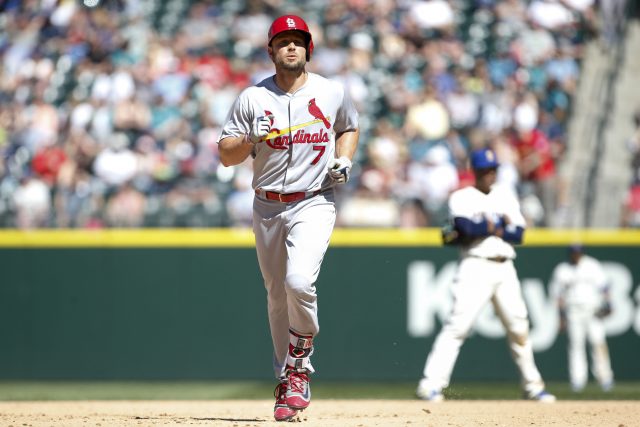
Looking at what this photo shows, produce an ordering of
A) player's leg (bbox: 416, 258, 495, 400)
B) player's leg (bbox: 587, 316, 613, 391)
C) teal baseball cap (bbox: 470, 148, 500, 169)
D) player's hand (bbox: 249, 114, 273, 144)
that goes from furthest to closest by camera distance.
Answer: player's leg (bbox: 587, 316, 613, 391), player's leg (bbox: 416, 258, 495, 400), teal baseball cap (bbox: 470, 148, 500, 169), player's hand (bbox: 249, 114, 273, 144)

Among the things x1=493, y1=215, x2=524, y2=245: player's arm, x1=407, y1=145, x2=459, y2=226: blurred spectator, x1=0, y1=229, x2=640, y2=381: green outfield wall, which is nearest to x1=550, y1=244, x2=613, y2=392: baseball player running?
x1=0, y1=229, x2=640, y2=381: green outfield wall

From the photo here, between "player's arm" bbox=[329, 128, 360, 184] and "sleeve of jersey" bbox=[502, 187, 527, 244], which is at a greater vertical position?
"player's arm" bbox=[329, 128, 360, 184]

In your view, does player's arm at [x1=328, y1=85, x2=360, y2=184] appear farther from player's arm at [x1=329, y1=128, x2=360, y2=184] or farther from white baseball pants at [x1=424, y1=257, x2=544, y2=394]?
white baseball pants at [x1=424, y1=257, x2=544, y2=394]

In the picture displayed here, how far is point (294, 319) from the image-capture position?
21.5 ft

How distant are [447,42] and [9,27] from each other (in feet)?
20.0

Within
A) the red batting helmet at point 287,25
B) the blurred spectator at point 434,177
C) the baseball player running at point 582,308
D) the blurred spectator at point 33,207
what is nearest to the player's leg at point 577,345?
the baseball player running at point 582,308

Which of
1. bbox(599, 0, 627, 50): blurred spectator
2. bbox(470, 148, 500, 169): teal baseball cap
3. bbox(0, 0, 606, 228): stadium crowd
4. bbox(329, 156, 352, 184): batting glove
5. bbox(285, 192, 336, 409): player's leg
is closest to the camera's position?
bbox(329, 156, 352, 184): batting glove

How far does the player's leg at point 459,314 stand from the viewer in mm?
9125

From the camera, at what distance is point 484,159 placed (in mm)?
8969

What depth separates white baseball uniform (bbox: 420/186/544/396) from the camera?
9047mm

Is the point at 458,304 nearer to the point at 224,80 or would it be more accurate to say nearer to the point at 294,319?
the point at 294,319

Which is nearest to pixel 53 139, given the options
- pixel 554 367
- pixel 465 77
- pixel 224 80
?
pixel 224 80

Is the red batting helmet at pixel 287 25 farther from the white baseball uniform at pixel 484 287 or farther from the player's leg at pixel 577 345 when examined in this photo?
the player's leg at pixel 577 345

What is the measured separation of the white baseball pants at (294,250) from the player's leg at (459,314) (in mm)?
2665
